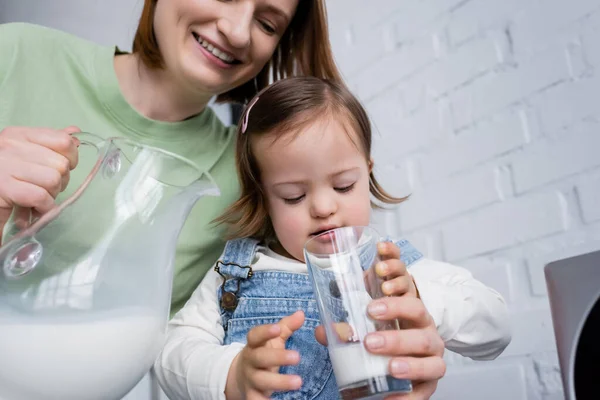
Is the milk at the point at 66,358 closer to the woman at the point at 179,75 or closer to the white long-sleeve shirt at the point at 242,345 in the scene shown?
the white long-sleeve shirt at the point at 242,345

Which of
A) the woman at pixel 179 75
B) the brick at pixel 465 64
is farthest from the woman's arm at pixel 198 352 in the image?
the brick at pixel 465 64

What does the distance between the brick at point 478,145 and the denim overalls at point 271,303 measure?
386 mm

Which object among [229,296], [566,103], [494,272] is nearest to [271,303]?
[229,296]

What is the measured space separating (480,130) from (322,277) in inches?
29.7

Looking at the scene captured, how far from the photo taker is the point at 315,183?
0.77m

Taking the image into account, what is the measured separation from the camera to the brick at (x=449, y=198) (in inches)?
44.9

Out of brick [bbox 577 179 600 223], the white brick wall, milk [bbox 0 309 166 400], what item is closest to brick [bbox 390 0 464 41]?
the white brick wall

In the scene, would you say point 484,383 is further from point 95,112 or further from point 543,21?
point 95,112

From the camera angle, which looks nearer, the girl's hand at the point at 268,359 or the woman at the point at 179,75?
the girl's hand at the point at 268,359

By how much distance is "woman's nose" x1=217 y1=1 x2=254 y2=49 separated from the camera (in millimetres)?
829

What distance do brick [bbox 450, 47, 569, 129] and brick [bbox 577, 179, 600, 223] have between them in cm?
19

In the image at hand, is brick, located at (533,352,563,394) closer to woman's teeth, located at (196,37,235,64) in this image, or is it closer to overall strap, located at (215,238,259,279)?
overall strap, located at (215,238,259,279)

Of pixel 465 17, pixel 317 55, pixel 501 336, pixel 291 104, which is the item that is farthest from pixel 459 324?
pixel 465 17

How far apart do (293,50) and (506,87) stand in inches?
16.3
